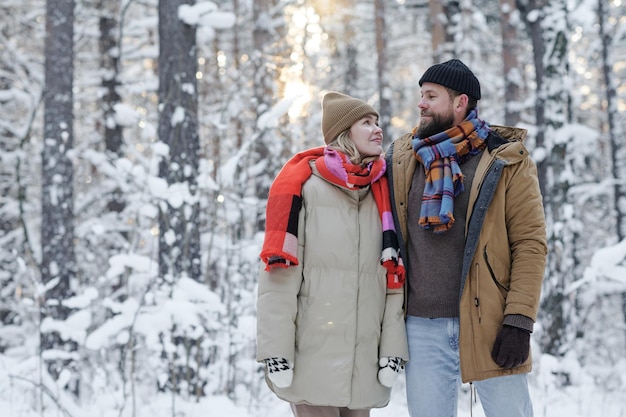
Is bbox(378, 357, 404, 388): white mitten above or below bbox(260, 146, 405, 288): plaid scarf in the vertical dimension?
below

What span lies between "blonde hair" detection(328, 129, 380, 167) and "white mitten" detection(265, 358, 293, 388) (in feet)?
3.62

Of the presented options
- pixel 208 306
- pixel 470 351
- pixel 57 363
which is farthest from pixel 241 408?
pixel 470 351

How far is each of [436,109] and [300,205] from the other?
34.8 inches

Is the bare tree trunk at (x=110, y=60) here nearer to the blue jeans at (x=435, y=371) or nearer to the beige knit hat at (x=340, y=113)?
the beige knit hat at (x=340, y=113)

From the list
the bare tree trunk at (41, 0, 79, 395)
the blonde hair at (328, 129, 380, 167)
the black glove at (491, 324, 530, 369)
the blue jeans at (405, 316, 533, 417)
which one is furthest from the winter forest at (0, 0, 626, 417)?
the black glove at (491, 324, 530, 369)

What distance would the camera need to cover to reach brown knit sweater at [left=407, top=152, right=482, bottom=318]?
301 cm

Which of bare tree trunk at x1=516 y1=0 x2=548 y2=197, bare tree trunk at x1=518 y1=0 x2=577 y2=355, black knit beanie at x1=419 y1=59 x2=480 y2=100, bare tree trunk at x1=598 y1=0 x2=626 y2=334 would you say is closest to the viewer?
black knit beanie at x1=419 y1=59 x2=480 y2=100

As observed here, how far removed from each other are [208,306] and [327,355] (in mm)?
2370

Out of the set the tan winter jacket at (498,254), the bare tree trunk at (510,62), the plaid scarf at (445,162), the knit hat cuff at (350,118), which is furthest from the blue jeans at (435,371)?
the bare tree trunk at (510,62)

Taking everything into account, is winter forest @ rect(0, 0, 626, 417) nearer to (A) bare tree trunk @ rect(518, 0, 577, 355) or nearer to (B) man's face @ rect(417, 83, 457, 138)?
(A) bare tree trunk @ rect(518, 0, 577, 355)

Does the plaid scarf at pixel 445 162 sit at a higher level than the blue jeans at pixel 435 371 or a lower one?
higher

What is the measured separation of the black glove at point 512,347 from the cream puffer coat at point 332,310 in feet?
1.63

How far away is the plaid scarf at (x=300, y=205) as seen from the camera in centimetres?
296

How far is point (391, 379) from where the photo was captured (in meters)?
3.05
